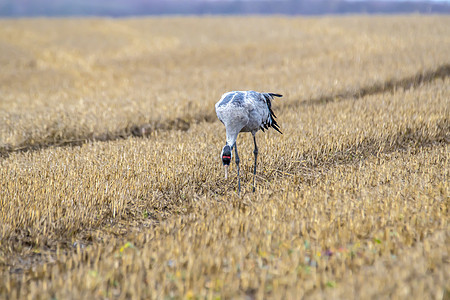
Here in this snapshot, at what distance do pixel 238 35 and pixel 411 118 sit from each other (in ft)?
58.6

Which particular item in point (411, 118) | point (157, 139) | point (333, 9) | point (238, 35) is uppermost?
point (333, 9)

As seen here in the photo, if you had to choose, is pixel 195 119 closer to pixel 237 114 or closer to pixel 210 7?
pixel 237 114

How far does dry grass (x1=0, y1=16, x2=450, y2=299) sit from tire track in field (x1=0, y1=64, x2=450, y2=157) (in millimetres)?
45

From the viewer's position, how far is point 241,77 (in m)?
14.2

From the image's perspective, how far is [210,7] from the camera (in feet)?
347

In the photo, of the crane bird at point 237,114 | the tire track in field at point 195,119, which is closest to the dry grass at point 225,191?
the tire track in field at point 195,119

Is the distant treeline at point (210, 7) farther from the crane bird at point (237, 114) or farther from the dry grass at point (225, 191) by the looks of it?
the crane bird at point (237, 114)

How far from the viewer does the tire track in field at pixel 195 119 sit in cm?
831

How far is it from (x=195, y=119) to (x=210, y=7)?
10324cm

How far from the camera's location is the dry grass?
3.23 metres

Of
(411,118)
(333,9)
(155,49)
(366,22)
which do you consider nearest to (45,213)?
(411,118)

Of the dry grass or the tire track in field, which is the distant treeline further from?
the dry grass

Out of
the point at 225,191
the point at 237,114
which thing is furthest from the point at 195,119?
Result: the point at 237,114

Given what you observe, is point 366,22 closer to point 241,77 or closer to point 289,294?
point 241,77
